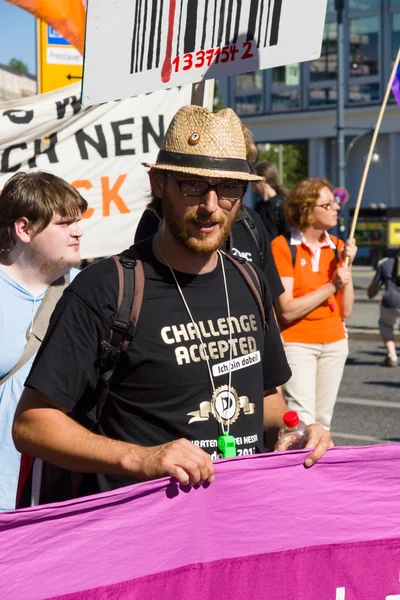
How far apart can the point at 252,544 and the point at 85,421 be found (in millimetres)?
510

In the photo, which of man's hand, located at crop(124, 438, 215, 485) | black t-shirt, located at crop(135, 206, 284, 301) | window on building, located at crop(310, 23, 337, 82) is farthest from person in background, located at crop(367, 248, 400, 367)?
window on building, located at crop(310, 23, 337, 82)

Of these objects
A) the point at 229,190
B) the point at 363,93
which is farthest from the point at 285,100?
the point at 229,190

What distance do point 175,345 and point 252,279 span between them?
360mm

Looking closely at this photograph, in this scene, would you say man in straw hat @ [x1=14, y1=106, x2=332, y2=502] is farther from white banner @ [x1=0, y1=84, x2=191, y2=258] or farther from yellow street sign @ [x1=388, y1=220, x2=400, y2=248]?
yellow street sign @ [x1=388, y1=220, x2=400, y2=248]

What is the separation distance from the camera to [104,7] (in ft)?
13.8

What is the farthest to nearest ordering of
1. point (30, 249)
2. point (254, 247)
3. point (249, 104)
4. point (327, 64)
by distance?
point (249, 104)
point (327, 64)
point (254, 247)
point (30, 249)

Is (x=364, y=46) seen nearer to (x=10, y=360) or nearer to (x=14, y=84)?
(x=14, y=84)

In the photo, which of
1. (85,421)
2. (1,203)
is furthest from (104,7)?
(85,421)

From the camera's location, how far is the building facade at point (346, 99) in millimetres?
55281

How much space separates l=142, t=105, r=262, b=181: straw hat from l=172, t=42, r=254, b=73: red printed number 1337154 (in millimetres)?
1078

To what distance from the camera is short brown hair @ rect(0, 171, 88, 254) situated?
3.59m

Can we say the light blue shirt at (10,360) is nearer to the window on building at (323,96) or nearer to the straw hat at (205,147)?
the straw hat at (205,147)

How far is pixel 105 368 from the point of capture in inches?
103

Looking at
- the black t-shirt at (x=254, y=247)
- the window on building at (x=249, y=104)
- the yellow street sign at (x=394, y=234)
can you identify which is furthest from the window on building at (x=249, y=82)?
the black t-shirt at (x=254, y=247)
